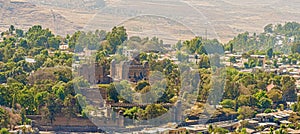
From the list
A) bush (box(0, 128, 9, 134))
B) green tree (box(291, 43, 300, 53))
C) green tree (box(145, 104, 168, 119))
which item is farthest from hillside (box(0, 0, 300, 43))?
bush (box(0, 128, 9, 134))

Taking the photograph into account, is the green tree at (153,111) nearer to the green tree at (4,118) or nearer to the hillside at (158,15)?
the green tree at (4,118)

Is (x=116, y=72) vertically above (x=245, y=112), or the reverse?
(x=116, y=72)

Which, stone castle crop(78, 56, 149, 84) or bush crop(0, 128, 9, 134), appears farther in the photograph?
stone castle crop(78, 56, 149, 84)

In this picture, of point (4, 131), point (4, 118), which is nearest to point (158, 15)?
point (4, 118)

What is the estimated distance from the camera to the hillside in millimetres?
30453

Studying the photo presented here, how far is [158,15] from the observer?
95.9ft

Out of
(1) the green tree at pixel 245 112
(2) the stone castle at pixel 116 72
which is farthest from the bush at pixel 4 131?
(1) the green tree at pixel 245 112

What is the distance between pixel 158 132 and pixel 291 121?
454cm

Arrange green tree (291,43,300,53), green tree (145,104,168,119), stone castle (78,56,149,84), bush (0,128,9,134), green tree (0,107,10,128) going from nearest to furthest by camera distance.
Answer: bush (0,128,9,134)
green tree (0,107,10,128)
green tree (145,104,168,119)
stone castle (78,56,149,84)
green tree (291,43,300,53)

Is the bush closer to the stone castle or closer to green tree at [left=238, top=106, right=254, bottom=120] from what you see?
the stone castle

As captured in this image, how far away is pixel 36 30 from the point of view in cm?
3778

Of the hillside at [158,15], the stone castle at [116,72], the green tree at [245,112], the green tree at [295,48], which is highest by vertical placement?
the hillside at [158,15]

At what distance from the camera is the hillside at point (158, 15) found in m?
30.5

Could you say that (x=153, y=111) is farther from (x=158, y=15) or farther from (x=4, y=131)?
(x=158, y=15)
